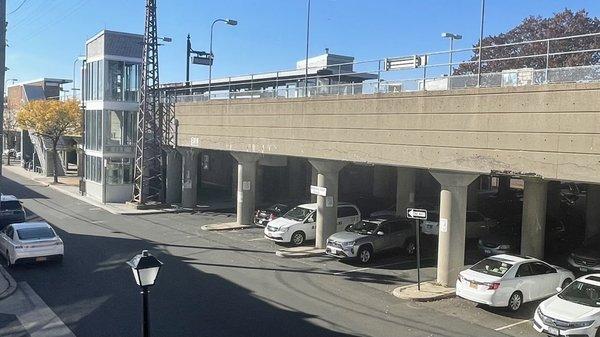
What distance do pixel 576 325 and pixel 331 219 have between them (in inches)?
478

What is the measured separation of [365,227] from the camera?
2136 centimetres

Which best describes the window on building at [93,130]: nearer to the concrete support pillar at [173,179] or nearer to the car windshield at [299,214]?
the concrete support pillar at [173,179]

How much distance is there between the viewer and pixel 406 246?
21875 millimetres

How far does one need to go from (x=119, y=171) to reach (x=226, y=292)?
25268 millimetres

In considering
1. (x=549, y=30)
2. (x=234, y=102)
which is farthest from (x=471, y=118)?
(x=549, y=30)

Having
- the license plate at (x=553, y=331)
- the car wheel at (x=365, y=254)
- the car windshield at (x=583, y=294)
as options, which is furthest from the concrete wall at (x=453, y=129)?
the license plate at (x=553, y=331)

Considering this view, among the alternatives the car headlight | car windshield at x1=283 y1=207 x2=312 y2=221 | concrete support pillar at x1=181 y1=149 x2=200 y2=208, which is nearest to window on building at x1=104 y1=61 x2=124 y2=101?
concrete support pillar at x1=181 y1=149 x2=200 y2=208

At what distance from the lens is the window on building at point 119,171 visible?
38.2 metres

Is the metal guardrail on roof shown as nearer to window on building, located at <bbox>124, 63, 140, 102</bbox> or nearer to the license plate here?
the license plate

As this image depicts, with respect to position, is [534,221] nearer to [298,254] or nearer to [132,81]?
[298,254]

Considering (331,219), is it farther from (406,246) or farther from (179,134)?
(179,134)

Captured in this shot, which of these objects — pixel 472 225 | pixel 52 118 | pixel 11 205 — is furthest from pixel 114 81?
pixel 472 225

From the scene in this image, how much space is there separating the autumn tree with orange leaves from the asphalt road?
24.9 meters

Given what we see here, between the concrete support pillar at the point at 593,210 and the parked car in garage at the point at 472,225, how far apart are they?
410cm
